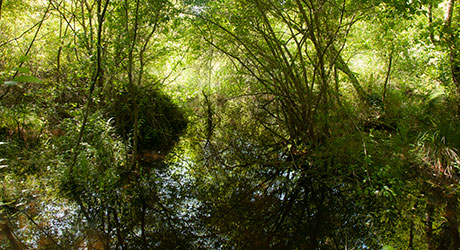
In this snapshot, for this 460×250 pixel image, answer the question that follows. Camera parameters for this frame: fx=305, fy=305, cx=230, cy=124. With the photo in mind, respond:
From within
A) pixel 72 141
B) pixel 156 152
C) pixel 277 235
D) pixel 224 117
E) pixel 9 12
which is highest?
pixel 9 12

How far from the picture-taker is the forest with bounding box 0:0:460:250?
358 centimetres

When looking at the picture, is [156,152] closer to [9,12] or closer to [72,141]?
[72,141]

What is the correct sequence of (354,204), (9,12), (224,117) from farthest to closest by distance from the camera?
1. (224,117)
2. (9,12)
3. (354,204)

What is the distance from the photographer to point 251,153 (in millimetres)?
6512

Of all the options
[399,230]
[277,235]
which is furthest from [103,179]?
[399,230]

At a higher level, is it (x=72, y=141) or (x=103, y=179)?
(x=72, y=141)

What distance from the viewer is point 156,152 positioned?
277 inches

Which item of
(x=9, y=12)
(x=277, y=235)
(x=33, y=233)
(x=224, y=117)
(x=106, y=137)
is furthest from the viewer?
(x=224, y=117)

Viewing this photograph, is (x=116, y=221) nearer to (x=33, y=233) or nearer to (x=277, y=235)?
(x=33, y=233)

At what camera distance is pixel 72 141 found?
14.7ft

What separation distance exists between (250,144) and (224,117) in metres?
2.07

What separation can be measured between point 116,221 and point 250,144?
3920 millimetres

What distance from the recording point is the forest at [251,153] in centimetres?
358

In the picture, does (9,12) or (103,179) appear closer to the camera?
(103,179)
